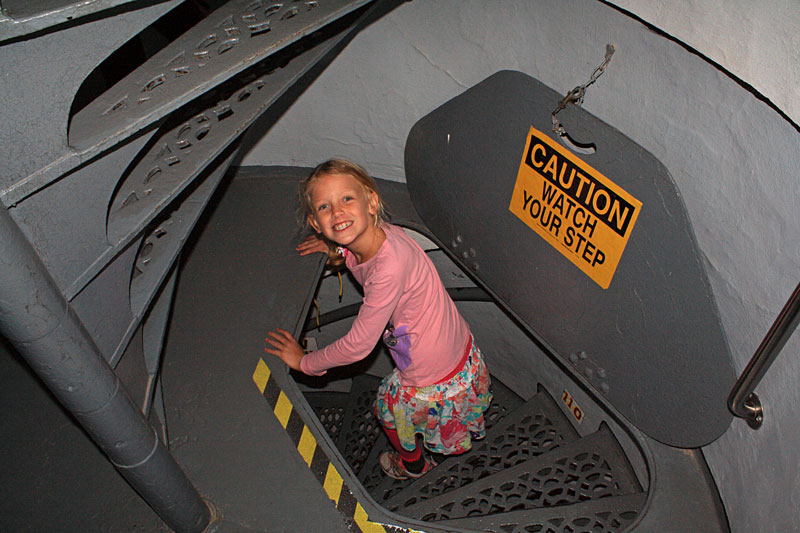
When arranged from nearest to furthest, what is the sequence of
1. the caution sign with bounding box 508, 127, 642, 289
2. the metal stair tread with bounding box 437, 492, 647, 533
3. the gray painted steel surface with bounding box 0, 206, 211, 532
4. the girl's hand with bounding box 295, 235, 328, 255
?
the gray painted steel surface with bounding box 0, 206, 211, 532
the caution sign with bounding box 508, 127, 642, 289
the metal stair tread with bounding box 437, 492, 647, 533
the girl's hand with bounding box 295, 235, 328, 255

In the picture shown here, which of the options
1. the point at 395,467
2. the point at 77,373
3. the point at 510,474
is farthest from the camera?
the point at 395,467

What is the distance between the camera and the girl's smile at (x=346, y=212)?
179 centimetres

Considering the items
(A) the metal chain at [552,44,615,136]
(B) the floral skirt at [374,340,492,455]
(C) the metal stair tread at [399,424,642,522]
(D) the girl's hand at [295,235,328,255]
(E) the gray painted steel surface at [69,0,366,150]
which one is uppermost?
(E) the gray painted steel surface at [69,0,366,150]

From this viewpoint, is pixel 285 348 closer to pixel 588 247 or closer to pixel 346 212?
→ pixel 346 212

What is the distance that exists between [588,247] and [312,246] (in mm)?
946

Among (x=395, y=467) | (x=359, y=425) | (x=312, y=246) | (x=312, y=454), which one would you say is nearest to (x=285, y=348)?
(x=312, y=454)

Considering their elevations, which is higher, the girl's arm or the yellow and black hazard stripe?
the girl's arm

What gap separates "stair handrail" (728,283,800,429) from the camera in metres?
1.21

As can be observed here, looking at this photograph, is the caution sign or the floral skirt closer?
the caution sign

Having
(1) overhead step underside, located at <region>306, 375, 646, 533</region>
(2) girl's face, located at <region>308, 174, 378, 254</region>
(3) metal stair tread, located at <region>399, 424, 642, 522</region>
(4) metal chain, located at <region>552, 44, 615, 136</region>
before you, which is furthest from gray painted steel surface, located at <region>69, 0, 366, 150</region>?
(3) metal stair tread, located at <region>399, 424, 642, 522</region>

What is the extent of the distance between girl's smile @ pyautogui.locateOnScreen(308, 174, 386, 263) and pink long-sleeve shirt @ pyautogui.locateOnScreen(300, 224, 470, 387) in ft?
0.16

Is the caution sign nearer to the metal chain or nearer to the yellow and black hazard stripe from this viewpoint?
the metal chain

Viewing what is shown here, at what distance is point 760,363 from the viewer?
1342 mm

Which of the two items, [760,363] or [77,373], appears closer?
[77,373]
